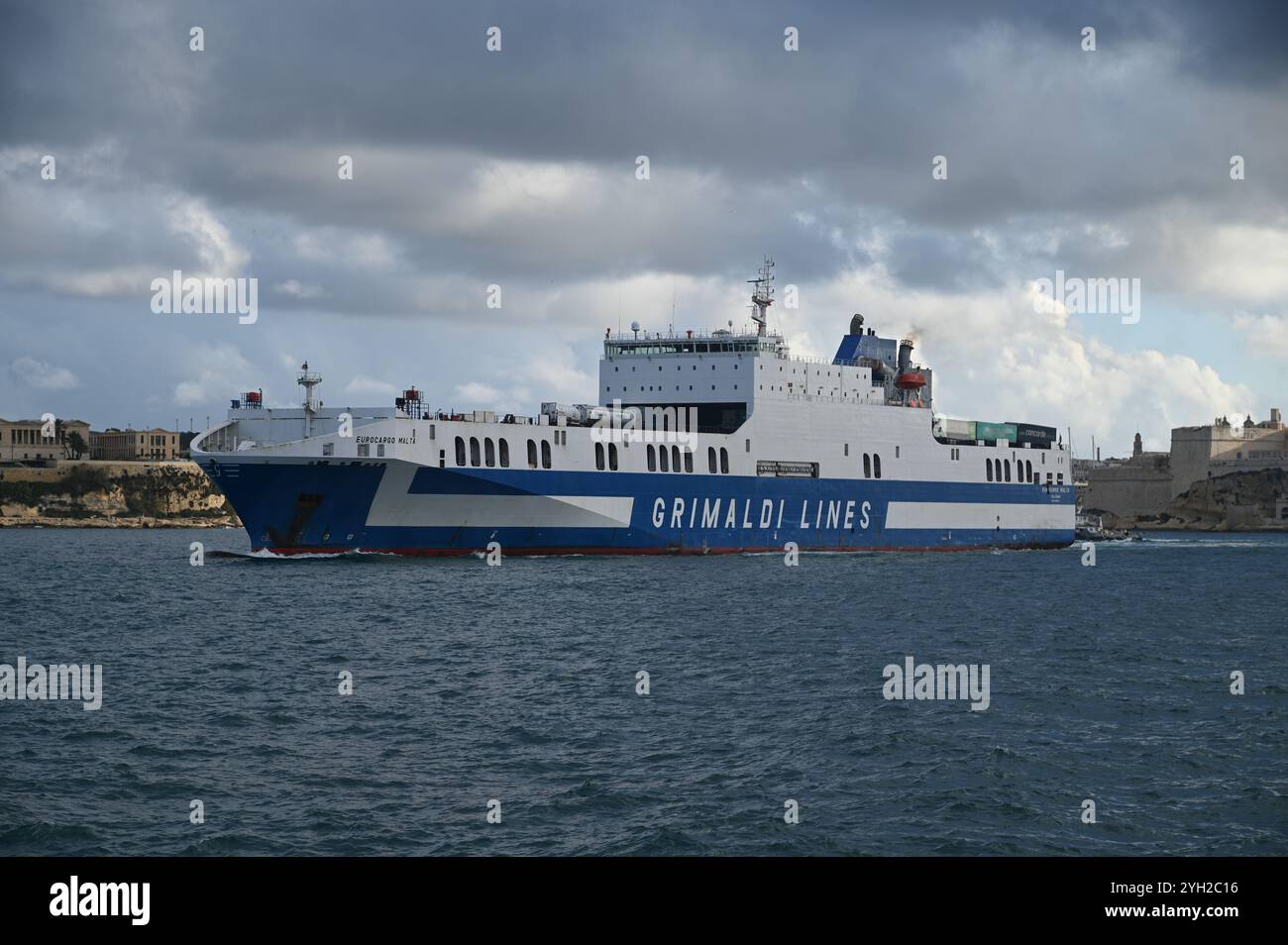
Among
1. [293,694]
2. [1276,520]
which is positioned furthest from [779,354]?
[1276,520]

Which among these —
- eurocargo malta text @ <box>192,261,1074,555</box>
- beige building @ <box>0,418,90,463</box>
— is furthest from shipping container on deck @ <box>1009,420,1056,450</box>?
beige building @ <box>0,418,90,463</box>

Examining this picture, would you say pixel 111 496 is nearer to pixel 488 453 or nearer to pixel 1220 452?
pixel 488 453

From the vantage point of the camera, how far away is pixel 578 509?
158 feet

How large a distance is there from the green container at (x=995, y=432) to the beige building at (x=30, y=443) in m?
99.4

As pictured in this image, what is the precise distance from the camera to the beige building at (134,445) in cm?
14112

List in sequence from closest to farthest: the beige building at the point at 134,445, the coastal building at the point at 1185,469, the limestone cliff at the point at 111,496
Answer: the limestone cliff at the point at 111,496
the beige building at the point at 134,445
the coastal building at the point at 1185,469

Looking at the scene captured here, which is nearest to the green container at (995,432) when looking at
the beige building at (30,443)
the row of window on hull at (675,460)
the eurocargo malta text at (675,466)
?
the eurocargo malta text at (675,466)

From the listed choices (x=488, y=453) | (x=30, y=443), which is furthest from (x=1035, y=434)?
(x=30, y=443)

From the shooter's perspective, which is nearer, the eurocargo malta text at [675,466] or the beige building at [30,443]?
the eurocargo malta text at [675,466]

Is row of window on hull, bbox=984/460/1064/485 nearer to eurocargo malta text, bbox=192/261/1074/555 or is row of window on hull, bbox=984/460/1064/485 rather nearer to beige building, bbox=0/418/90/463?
eurocargo malta text, bbox=192/261/1074/555

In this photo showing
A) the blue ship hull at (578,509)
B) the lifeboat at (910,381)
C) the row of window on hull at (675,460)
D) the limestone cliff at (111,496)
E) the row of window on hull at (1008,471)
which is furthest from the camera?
the limestone cliff at (111,496)

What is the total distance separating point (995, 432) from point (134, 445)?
104947 millimetres

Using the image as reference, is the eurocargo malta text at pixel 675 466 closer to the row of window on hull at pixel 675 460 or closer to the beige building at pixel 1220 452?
the row of window on hull at pixel 675 460

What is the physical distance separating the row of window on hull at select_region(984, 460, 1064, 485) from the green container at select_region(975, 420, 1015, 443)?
4.02 feet
